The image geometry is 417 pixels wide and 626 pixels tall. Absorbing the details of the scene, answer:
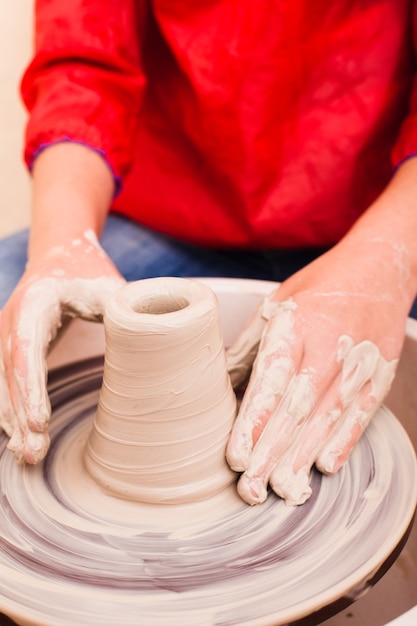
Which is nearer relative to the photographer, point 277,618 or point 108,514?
Answer: point 277,618

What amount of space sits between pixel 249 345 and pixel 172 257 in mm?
523

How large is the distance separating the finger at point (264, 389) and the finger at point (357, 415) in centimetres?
9

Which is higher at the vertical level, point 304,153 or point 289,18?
point 289,18

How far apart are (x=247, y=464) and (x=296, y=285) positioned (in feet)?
0.91

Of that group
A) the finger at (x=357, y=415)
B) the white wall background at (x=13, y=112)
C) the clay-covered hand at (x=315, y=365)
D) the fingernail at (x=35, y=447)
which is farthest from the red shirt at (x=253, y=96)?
the white wall background at (x=13, y=112)

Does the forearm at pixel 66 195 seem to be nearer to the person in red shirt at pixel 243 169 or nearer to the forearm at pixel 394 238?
the person in red shirt at pixel 243 169

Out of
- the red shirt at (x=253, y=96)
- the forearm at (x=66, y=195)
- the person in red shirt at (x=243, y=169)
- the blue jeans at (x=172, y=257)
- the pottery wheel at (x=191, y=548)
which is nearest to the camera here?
the pottery wheel at (x=191, y=548)

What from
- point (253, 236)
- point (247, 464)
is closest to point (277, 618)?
point (247, 464)

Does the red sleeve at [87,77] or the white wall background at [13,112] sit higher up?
the red sleeve at [87,77]

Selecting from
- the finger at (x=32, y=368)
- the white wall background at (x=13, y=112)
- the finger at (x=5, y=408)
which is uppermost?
the finger at (x=32, y=368)

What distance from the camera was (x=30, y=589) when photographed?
67 centimetres

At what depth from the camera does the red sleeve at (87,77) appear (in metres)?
1.21

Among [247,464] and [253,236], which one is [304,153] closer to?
[253,236]

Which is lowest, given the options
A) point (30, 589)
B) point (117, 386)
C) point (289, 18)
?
point (30, 589)
